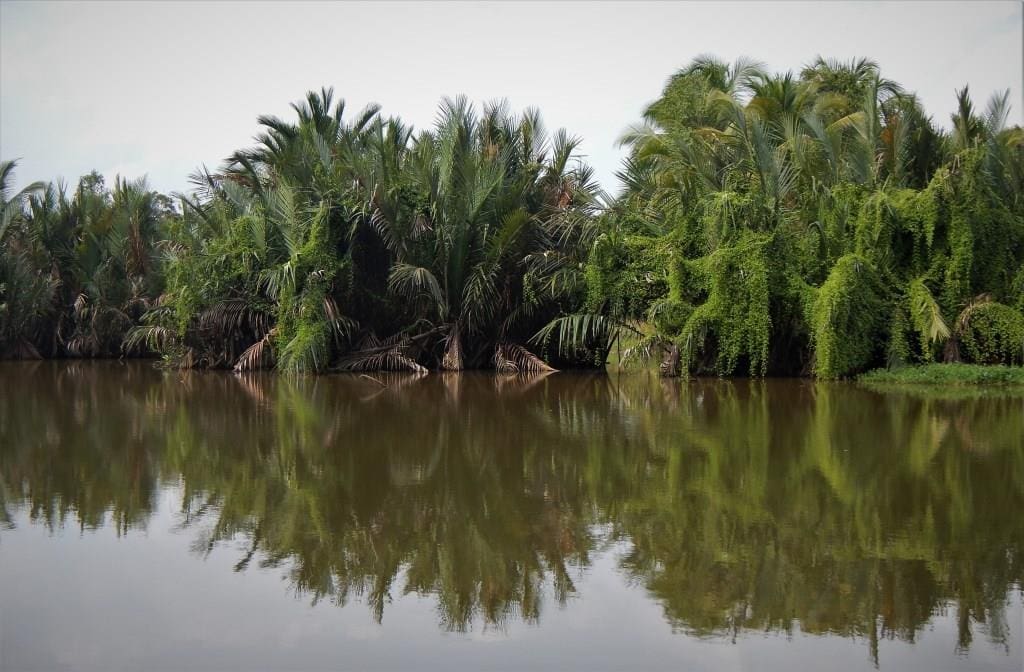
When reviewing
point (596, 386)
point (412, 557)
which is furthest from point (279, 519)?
point (596, 386)

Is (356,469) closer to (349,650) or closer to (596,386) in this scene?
(349,650)

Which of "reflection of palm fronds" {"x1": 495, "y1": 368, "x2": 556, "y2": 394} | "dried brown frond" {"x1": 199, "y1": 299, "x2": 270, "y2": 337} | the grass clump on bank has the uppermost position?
"dried brown frond" {"x1": 199, "y1": 299, "x2": 270, "y2": 337}

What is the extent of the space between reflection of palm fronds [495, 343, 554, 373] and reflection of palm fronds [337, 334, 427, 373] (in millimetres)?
1506

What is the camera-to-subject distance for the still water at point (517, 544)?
4.43 metres

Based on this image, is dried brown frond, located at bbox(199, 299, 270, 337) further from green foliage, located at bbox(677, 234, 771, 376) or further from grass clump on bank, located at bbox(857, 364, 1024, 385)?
grass clump on bank, located at bbox(857, 364, 1024, 385)

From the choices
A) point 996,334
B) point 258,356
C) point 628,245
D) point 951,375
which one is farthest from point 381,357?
point 996,334

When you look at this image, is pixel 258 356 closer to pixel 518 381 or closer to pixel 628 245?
pixel 518 381

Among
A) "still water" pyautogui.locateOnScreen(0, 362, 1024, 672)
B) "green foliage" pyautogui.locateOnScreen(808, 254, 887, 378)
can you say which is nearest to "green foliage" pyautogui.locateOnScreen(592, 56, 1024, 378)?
"green foliage" pyautogui.locateOnScreen(808, 254, 887, 378)

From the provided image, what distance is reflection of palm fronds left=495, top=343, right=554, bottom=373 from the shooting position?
19.0m

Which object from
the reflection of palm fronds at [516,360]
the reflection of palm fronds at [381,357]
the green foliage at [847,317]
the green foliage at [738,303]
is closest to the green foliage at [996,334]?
the green foliage at [847,317]

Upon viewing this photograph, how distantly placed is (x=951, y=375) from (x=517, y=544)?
1133 centimetres

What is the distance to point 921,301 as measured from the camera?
15656 millimetres

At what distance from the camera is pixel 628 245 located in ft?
59.2

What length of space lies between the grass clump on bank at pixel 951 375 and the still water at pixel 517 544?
156 inches
